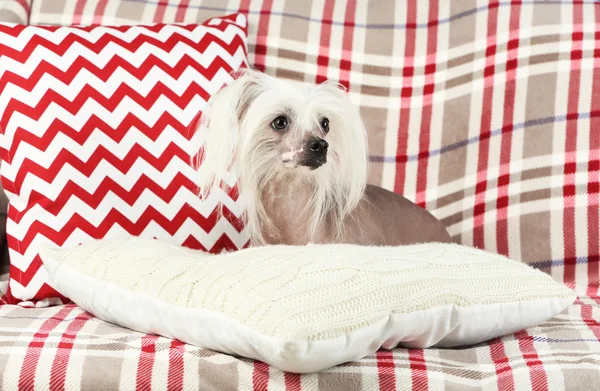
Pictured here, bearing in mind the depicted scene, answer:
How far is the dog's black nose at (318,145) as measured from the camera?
152cm

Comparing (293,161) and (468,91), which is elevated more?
(468,91)

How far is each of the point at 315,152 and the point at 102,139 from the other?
45 cm

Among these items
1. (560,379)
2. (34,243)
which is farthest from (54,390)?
(560,379)

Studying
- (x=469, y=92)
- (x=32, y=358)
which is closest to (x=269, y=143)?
(x=469, y=92)

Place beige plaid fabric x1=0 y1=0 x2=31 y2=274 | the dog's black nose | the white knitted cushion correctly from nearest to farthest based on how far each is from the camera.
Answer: the white knitted cushion
the dog's black nose
beige plaid fabric x1=0 y1=0 x2=31 y2=274

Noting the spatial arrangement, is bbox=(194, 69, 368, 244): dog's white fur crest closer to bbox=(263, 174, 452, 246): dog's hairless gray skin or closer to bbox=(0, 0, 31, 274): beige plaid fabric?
bbox=(263, 174, 452, 246): dog's hairless gray skin

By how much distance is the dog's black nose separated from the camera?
4.99ft

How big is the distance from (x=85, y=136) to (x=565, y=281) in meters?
1.08

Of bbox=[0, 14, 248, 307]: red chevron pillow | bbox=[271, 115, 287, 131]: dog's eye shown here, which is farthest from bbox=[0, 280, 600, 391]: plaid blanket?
bbox=[271, 115, 287, 131]: dog's eye

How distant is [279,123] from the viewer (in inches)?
62.6

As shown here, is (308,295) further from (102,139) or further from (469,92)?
(469,92)

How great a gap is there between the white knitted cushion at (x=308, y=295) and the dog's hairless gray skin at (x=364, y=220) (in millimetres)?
296

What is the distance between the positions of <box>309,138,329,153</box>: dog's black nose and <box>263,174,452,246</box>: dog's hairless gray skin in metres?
0.10

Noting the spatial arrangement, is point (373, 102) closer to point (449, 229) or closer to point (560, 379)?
point (449, 229)
